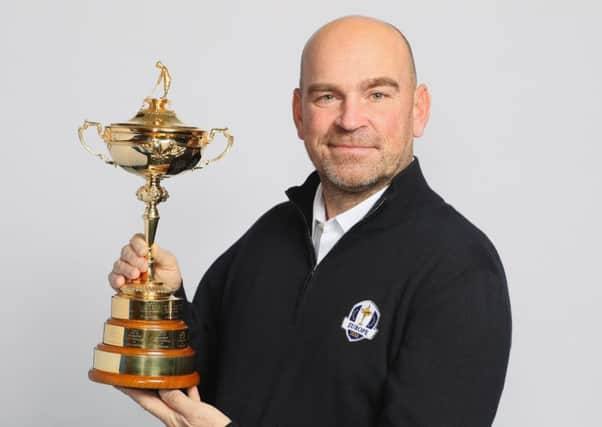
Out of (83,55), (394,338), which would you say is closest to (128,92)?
(83,55)

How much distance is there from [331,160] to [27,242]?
1974 mm

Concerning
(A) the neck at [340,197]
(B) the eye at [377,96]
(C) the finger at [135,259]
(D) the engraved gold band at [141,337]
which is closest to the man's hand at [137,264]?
(C) the finger at [135,259]

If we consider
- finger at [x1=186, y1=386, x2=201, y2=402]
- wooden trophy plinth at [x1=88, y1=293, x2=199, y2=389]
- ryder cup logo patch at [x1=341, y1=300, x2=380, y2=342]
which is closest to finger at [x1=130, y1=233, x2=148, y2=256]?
wooden trophy plinth at [x1=88, y1=293, x2=199, y2=389]

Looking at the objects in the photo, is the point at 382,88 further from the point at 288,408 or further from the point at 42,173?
the point at 42,173

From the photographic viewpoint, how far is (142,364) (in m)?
2.81

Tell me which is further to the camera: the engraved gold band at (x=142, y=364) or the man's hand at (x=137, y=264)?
the man's hand at (x=137, y=264)

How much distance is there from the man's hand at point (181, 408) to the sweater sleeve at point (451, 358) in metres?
0.43

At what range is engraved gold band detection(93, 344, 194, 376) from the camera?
9.22 feet

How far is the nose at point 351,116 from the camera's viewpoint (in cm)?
279

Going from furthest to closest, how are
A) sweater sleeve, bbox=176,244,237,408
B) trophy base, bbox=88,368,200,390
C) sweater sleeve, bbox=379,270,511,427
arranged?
sweater sleeve, bbox=176,244,237,408 → trophy base, bbox=88,368,200,390 → sweater sleeve, bbox=379,270,511,427

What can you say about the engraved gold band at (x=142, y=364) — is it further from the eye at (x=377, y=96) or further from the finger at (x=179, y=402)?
the eye at (x=377, y=96)

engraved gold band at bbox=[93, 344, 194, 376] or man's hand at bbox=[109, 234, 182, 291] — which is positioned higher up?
man's hand at bbox=[109, 234, 182, 291]

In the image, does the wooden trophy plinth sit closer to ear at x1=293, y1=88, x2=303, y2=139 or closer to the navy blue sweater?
the navy blue sweater

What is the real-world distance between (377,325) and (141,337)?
631 millimetres
